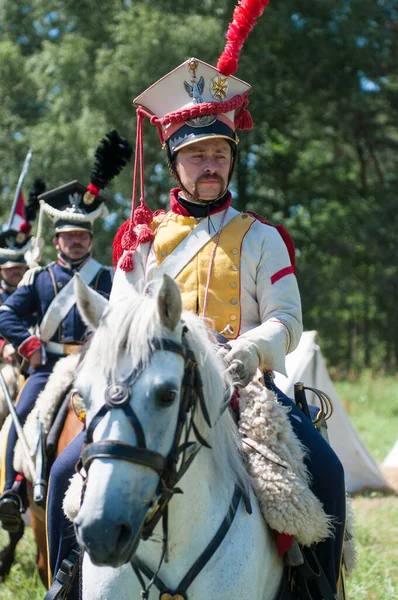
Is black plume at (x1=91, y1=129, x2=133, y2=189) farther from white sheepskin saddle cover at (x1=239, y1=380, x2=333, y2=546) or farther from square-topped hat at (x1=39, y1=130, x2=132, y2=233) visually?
white sheepskin saddle cover at (x1=239, y1=380, x2=333, y2=546)

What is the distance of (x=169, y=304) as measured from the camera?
2.73m

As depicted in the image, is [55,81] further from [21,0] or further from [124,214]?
[21,0]

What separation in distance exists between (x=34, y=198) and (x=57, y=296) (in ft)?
9.66

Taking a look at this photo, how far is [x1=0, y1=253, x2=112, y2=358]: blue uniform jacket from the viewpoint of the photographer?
6.55m

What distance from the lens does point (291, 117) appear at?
26.4 m

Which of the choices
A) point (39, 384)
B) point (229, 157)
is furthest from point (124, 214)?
point (229, 157)

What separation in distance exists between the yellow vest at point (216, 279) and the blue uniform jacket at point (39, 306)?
9.58 feet

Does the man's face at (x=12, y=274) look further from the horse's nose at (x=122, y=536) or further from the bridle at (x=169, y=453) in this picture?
the horse's nose at (x=122, y=536)

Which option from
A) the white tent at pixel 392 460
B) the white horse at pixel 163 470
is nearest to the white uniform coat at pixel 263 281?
the white horse at pixel 163 470

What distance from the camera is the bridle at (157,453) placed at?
2525 millimetres

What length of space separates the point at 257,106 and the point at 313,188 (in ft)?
15.6

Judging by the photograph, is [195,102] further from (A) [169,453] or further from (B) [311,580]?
(B) [311,580]

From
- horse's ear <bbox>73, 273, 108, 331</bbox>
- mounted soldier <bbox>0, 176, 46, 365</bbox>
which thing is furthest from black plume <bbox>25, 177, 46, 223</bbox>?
horse's ear <bbox>73, 273, 108, 331</bbox>

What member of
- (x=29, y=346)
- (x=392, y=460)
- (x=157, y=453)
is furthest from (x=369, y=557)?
(x=392, y=460)
